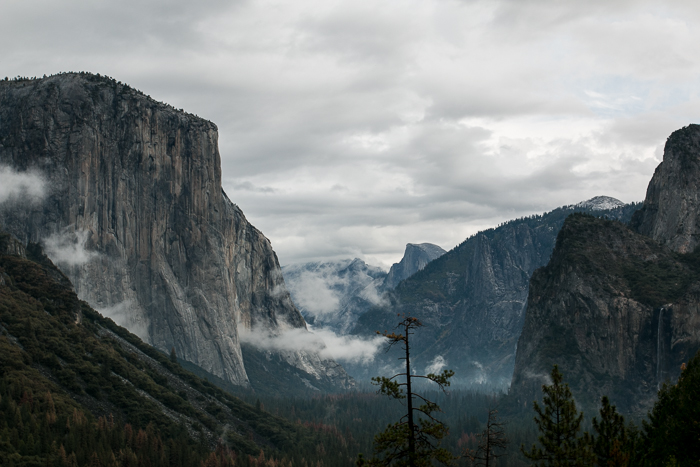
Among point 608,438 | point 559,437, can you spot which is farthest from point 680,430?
point 559,437

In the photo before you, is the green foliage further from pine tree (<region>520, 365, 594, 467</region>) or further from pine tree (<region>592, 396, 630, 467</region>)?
pine tree (<region>520, 365, 594, 467</region>)

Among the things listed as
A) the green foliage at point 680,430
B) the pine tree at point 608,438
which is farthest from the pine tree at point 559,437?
the green foliage at point 680,430

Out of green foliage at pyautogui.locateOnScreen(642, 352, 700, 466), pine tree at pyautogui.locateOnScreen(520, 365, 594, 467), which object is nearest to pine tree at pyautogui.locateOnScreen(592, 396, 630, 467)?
pine tree at pyautogui.locateOnScreen(520, 365, 594, 467)

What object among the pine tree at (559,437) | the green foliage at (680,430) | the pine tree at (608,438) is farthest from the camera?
the pine tree at (608,438)

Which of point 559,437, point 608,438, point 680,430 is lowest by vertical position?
point 608,438

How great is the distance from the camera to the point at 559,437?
65688 millimetres

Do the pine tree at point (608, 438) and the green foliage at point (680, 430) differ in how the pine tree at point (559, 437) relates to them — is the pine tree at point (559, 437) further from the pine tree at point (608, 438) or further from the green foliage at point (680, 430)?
the green foliage at point (680, 430)

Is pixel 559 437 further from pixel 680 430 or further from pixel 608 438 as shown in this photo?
pixel 680 430

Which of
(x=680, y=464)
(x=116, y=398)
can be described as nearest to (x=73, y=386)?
(x=116, y=398)

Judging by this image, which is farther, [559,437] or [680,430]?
[559,437]

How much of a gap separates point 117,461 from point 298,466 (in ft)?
188

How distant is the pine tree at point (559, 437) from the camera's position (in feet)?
199

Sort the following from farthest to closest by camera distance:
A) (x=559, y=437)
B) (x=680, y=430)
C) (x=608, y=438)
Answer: (x=608, y=438) → (x=559, y=437) → (x=680, y=430)

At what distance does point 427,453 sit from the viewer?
5009 centimetres
